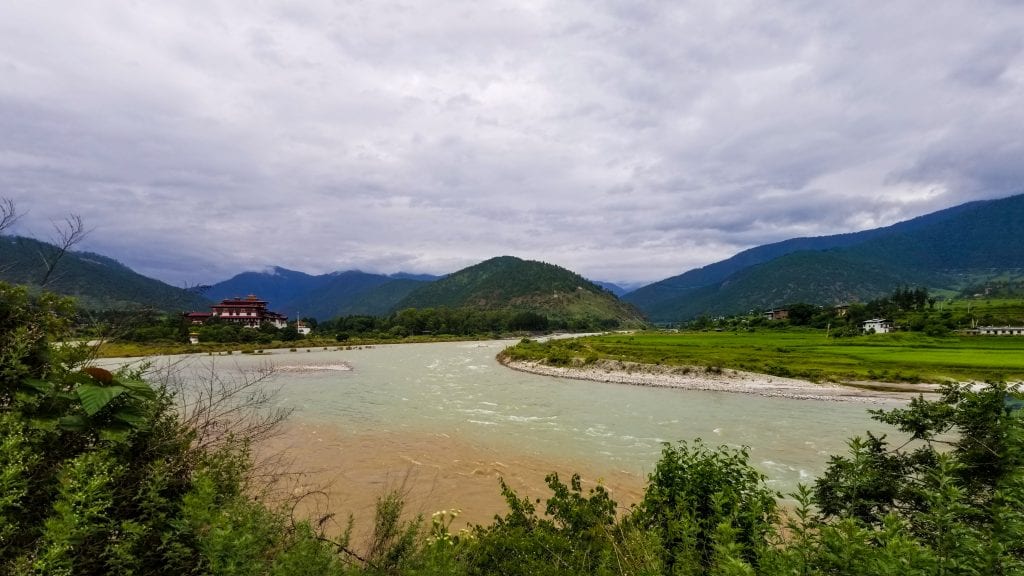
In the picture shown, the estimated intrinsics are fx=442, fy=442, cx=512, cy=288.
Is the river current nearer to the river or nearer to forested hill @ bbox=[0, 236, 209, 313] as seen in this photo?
the river

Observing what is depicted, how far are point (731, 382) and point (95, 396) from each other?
40.2 metres

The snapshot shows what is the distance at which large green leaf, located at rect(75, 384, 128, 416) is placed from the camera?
3.72 metres

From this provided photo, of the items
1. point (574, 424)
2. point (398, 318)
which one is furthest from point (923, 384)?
point (398, 318)

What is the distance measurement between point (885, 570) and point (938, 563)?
616 millimetres

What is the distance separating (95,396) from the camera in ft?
12.5

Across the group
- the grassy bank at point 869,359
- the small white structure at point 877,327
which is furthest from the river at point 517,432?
the small white structure at point 877,327

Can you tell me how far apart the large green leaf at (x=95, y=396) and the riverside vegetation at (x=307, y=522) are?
15 millimetres

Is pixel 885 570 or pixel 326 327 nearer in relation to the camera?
pixel 885 570

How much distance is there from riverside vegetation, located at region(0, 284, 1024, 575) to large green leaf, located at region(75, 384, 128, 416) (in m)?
0.01

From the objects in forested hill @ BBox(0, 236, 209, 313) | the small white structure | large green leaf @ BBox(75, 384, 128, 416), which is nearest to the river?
forested hill @ BBox(0, 236, 209, 313)

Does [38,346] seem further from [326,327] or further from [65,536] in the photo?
[326,327]

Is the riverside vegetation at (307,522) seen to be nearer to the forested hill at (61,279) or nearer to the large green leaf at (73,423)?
the large green leaf at (73,423)

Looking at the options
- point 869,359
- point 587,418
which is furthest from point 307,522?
point 869,359

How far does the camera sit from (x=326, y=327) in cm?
13300
